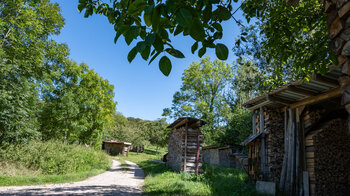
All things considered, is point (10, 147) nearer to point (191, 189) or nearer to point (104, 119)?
point (191, 189)

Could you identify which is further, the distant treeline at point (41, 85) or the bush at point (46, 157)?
the distant treeline at point (41, 85)

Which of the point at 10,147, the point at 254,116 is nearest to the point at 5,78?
the point at 10,147

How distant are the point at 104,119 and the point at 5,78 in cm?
1195

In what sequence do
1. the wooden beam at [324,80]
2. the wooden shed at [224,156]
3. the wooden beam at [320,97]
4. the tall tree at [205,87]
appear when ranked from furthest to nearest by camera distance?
the tall tree at [205,87] < the wooden shed at [224,156] < the wooden beam at [320,97] < the wooden beam at [324,80]

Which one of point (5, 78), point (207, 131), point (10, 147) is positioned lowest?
point (10, 147)

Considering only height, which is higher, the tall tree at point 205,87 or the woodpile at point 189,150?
the tall tree at point 205,87

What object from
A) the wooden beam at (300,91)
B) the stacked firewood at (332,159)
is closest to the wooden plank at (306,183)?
the stacked firewood at (332,159)

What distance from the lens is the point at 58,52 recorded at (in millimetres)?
13969

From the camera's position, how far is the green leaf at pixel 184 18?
96cm

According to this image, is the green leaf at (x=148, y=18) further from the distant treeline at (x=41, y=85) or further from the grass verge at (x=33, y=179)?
the distant treeline at (x=41, y=85)

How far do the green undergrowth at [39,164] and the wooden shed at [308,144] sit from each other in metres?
8.74

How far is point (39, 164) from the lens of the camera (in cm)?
983

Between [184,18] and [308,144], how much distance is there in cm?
723

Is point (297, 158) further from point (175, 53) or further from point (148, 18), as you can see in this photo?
point (148, 18)
